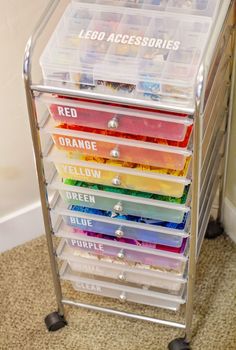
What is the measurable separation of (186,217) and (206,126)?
0.18 metres

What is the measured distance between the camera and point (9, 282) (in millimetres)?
1559

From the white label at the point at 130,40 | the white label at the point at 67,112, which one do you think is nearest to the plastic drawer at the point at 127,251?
the white label at the point at 67,112

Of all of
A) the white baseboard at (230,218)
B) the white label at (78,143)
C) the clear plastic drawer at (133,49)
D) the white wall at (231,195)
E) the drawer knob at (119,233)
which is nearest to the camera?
the clear plastic drawer at (133,49)

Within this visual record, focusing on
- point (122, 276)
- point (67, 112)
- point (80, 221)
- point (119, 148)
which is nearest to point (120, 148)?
point (119, 148)

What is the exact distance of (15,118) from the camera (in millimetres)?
1427

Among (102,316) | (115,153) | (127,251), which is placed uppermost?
(115,153)

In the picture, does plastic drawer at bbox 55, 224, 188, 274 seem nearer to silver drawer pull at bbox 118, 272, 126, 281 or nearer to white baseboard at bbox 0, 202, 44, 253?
silver drawer pull at bbox 118, 272, 126, 281

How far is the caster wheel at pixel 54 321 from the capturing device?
1437mm

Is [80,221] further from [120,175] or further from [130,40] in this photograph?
[130,40]

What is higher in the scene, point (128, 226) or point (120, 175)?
point (120, 175)

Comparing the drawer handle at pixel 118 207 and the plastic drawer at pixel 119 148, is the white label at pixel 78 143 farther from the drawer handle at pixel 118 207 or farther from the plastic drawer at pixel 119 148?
the drawer handle at pixel 118 207

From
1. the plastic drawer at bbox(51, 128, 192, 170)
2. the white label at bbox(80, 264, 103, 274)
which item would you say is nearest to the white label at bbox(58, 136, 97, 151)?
the plastic drawer at bbox(51, 128, 192, 170)

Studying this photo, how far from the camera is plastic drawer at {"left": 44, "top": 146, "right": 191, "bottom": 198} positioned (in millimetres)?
1124

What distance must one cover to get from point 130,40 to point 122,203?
32 centimetres
